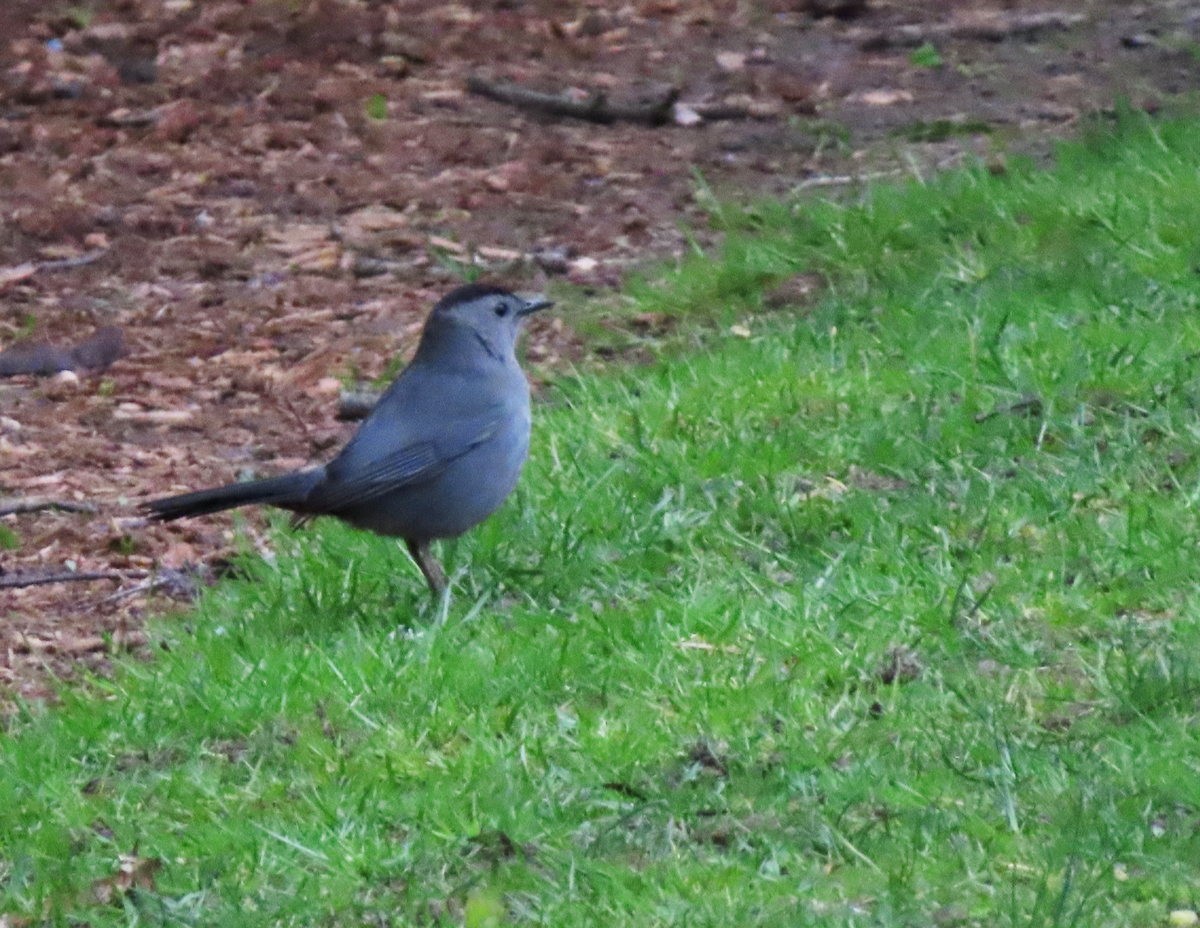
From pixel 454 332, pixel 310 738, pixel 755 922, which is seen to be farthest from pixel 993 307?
pixel 755 922

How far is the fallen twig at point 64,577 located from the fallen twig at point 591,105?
490 cm

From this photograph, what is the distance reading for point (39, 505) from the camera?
7375 millimetres

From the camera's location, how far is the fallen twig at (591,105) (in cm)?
1102

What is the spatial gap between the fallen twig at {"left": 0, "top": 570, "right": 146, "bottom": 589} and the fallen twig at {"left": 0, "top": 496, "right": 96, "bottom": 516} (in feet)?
1.37

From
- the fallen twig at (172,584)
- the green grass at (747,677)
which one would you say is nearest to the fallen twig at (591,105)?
the green grass at (747,677)

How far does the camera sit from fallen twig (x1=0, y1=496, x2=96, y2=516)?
24.0 feet

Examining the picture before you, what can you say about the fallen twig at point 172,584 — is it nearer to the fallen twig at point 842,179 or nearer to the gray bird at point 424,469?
the gray bird at point 424,469

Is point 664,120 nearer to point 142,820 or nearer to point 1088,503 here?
point 1088,503

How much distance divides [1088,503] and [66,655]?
3092 millimetres

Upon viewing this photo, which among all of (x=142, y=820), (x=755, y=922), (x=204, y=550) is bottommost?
(x=204, y=550)

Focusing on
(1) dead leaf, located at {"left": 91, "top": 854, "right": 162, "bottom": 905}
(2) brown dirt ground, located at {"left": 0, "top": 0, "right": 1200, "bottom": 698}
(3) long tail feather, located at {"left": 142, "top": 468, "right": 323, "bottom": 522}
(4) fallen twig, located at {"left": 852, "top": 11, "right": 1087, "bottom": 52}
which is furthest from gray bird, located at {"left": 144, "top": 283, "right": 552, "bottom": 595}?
(4) fallen twig, located at {"left": 852, "top": 11, "right": 1087, "bottom": 52}

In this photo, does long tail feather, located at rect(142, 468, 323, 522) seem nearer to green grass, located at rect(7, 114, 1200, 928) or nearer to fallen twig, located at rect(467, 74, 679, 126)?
green grass, located at rect(7, 114, 1200, 928)

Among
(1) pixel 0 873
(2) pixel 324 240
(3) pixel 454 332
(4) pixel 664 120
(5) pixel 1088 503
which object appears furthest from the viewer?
(4) pixel 664 120

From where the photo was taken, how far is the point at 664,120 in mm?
11016
